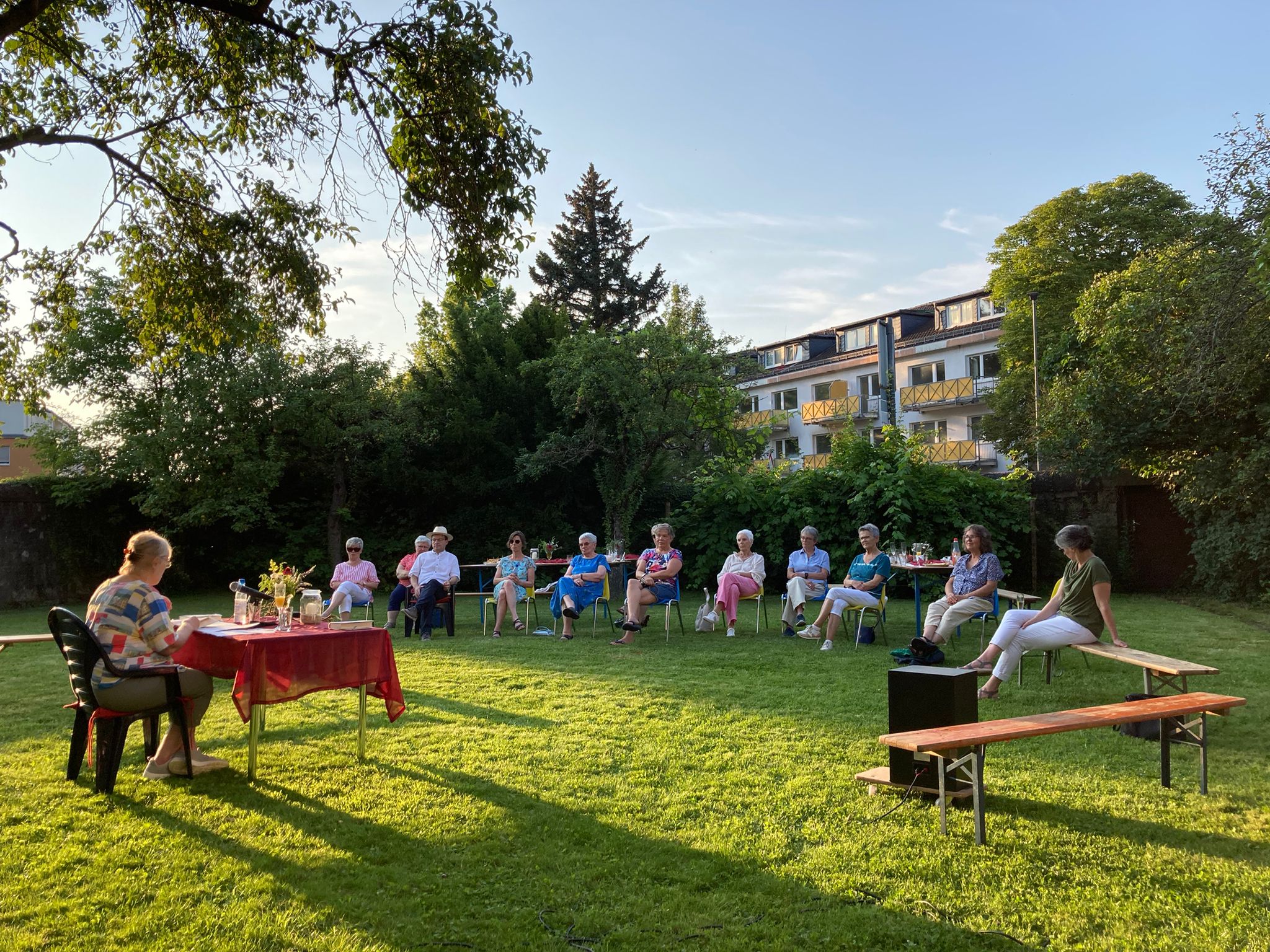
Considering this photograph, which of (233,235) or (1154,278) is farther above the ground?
(1154,278)

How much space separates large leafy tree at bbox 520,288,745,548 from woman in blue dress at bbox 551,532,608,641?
4907 mm

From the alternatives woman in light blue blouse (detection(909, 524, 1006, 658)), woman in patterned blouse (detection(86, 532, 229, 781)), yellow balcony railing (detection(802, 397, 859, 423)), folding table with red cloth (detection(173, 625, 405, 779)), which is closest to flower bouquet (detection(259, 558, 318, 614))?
folding table with red cloth (detection(173, 625, 405, 779))

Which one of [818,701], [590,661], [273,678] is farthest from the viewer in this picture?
[590,661]

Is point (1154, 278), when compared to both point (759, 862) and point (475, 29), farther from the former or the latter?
point (759, 862)

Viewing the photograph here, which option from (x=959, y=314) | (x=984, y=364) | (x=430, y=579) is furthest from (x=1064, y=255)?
(x=430, y=579)

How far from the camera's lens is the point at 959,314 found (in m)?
35.9

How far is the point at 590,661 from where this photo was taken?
8.34 meters

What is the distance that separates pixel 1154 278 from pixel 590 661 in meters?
10.4

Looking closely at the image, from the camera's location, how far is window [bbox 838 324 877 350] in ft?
128

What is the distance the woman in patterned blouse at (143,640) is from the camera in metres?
4.29

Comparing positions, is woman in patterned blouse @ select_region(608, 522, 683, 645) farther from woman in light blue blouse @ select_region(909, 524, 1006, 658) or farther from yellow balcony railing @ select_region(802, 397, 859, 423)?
yellow balcony railing @ select_region(802, 397, 859, 423)

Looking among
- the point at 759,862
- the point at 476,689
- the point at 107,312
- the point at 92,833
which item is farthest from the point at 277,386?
the point at 759,862

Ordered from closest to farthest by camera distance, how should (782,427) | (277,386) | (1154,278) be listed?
(1154,278)
(277,386)
(782,427)

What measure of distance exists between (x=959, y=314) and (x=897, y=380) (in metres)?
3.38
